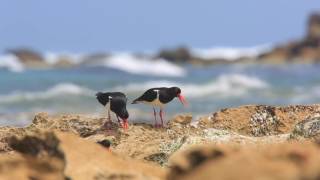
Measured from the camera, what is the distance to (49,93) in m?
26.9

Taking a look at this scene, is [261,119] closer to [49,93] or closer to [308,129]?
[308,129]

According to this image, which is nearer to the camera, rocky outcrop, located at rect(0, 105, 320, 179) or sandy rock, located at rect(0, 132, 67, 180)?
rocky outcrop, located at rect(0, 105, 320, 179)

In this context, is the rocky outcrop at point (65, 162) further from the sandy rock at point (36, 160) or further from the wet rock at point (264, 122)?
the wet rock at point (264, 122)

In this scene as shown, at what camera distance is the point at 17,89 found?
95.2 feet

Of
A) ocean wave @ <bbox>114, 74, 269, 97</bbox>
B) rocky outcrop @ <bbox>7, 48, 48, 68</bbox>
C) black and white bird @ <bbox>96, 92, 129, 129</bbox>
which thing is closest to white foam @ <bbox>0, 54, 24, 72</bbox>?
rocky outcrop @ <bbox>7, 48, 48, 68</bbox>

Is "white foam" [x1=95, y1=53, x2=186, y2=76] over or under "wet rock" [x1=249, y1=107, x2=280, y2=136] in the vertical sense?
over

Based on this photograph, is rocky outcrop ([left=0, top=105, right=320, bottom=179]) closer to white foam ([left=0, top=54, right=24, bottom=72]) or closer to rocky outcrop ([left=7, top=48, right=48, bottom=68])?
white foam ([left=0, top=54, right=24, bottom=72])

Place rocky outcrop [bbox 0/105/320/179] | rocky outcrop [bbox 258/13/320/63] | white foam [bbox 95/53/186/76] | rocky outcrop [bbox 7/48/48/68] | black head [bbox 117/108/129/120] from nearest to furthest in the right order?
rocky outcrop [bbox 0/105/320/179] < black head [bbox 117/108/129/120] < white foam [bbox 95/53/186/76] < rocky outcrop [bbox 7/48/48/68] < rocky outcrop [bbox 258/13/320/63]

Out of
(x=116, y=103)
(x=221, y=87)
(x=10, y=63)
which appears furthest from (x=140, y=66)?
(x=116, y=103)

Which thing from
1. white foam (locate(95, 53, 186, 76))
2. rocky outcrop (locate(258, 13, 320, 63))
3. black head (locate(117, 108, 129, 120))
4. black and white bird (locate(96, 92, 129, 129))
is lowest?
black head (locate(117, 108, 129, 120))

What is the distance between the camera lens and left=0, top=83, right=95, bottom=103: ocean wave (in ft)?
80.7

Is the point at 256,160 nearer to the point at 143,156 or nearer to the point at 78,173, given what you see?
the point at 78,173

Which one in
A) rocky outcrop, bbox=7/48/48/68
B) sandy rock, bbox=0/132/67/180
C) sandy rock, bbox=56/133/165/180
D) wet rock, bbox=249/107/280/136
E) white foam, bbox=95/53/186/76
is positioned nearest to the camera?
sandy rock, bbox=0/132/67/180

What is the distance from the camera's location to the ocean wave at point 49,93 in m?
24.6
